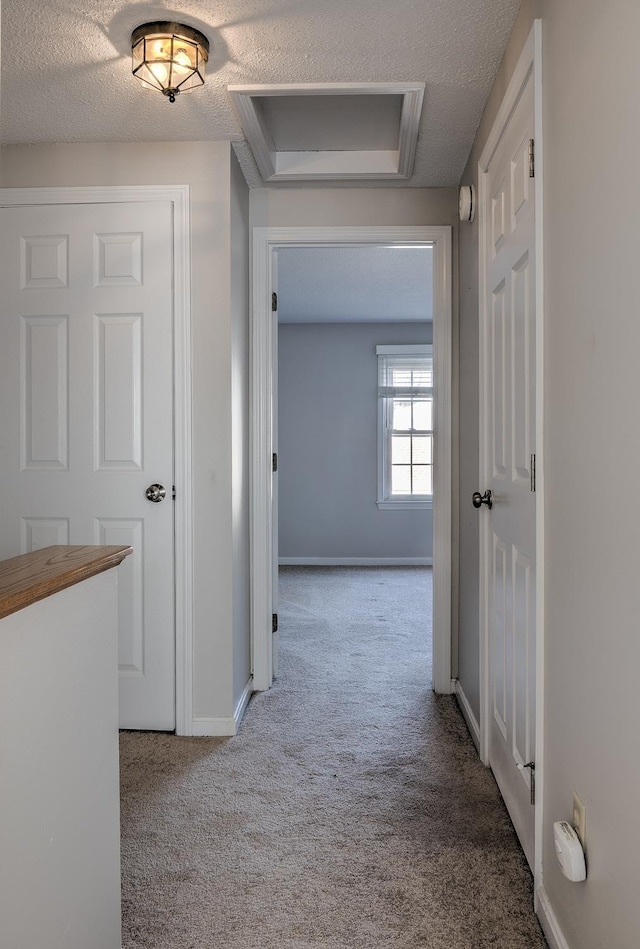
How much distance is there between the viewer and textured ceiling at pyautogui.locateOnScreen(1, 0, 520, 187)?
1.84 metres

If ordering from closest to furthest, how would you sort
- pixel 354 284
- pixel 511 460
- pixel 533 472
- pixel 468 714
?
pixel 533 472 → pixel 511 460 → pixel 468 714 → pixel 354 284

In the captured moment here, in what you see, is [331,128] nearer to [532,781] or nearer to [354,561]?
[532,781]

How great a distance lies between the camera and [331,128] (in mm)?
2664

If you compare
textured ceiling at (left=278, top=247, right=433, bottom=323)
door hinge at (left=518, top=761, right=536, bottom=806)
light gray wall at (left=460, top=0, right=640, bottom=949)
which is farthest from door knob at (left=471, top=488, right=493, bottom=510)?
textured ceiling at (left=278, top=247, right=433, bottom=323)

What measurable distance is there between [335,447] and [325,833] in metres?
5.00

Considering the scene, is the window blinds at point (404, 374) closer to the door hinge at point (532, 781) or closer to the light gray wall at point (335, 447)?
the light gray wall at point (335, 447)

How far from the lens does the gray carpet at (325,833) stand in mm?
1594

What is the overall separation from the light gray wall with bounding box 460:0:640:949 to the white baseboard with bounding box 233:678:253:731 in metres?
1.44

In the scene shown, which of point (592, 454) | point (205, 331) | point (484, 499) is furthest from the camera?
point (205, 331)

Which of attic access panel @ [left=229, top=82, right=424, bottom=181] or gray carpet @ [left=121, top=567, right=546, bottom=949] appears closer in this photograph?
gray carpet @ [left=121, top=567, right=546, bottom=949]

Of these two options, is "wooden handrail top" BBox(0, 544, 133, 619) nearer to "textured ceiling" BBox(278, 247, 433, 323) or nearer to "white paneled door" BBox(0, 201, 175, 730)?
"white paneled door" BBox(0, 201, 175, 730)

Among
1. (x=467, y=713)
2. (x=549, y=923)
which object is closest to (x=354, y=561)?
(x=467, y=713)

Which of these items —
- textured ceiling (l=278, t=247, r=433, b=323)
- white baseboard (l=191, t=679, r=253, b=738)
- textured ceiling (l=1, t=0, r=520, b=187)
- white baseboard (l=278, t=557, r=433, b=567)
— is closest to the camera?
textured ceiling (l=1, t=0, r=520, b=187)

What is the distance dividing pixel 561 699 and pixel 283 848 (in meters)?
0.94
